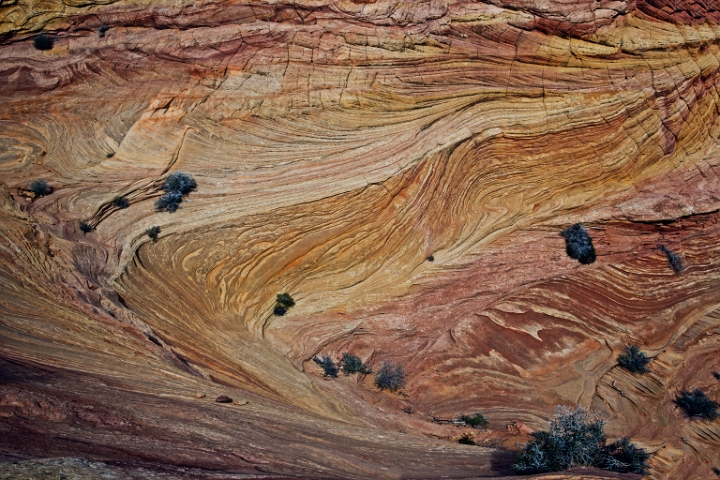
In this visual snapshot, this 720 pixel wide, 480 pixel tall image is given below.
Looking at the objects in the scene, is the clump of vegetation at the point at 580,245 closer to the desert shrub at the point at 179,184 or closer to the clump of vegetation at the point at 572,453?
the clump of vegetation at the point at 572,453

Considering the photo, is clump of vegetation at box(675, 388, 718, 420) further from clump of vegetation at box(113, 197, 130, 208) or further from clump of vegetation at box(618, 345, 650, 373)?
clump of vegetation at box(113, 197, 130, 208)

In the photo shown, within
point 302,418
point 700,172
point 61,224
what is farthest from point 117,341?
point 700,172

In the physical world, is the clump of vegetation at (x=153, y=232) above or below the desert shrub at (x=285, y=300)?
above

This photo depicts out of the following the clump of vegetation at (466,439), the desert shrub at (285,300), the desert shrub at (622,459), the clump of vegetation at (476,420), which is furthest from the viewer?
the desert shrub at (285,300)

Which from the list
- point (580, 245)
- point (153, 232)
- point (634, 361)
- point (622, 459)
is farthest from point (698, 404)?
point (153, 232)

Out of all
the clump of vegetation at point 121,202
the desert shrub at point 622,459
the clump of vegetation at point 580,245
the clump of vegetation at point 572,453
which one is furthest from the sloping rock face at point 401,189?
the clump of vegetation at point 572,453

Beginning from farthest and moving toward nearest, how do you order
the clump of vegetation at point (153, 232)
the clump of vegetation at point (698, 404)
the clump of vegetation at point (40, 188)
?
1. the clump of vegetation at point (40, 188)
2. the clump of vegetation at point (153, 232)
3. the clump of vegetation at point (698, 404)

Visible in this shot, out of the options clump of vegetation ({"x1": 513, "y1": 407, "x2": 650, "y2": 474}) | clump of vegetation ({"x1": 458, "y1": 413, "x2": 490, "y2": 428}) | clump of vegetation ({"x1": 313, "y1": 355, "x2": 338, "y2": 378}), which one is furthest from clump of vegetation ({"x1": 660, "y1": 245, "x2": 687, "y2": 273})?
clump of vegetation ({"x1": 313, "y1": 355, "x2": 338, "y2": 378})
